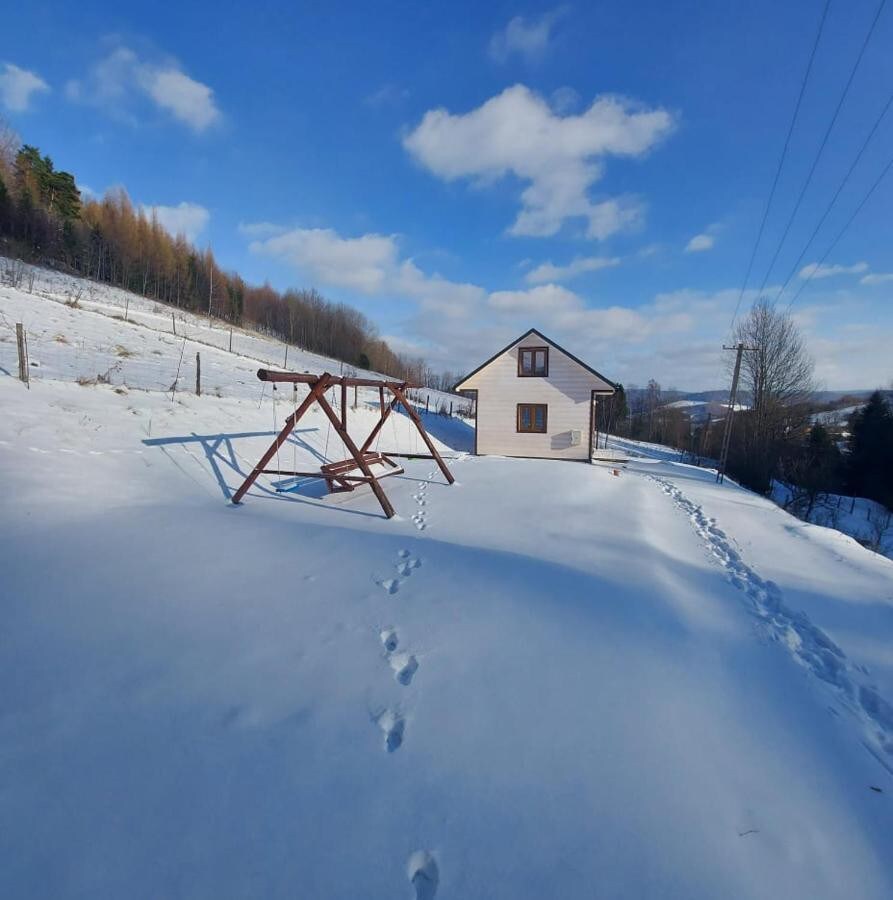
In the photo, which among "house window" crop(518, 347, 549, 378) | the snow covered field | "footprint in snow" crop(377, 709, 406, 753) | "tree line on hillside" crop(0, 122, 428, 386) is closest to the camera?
the snow covered field

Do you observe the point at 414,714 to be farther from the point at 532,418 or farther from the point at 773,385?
the point at 773,385

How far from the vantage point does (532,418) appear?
1791 centimetres

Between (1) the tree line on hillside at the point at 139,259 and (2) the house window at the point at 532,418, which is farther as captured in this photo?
(1) the tree line on hillside at the point at 139,259

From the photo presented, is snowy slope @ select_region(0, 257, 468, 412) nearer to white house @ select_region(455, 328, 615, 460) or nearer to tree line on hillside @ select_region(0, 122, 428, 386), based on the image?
white house @ select_region(455, 328, 615, 460)

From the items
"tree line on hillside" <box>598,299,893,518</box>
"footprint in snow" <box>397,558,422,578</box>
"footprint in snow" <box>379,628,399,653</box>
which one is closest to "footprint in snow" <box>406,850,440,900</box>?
"footprint in snow" <box>379,628,399,653</box>

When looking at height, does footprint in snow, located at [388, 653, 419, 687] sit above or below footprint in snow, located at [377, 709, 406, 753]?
above

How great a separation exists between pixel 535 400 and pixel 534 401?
61 millimetres

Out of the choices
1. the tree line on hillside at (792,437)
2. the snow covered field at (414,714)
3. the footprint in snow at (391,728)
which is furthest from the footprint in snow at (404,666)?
the tree line on hillside at (792,437)

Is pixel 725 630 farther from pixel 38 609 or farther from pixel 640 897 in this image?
pixel 38 609

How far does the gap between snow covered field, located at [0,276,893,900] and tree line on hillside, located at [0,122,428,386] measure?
2011 inches

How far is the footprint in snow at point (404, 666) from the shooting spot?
269cm

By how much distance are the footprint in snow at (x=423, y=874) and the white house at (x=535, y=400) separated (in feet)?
54.6

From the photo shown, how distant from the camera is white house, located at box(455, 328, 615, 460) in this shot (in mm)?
17438

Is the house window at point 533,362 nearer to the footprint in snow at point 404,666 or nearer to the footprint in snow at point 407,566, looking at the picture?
the footprint in snow at point 407,566
